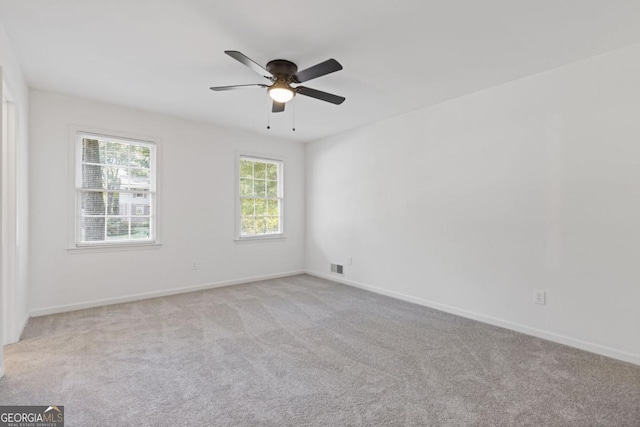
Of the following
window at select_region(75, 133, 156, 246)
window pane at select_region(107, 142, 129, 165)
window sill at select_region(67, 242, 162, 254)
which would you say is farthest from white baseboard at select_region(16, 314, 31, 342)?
window pane at select_region(107, 142, 129, 165)

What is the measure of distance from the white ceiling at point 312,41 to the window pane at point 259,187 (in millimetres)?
1946

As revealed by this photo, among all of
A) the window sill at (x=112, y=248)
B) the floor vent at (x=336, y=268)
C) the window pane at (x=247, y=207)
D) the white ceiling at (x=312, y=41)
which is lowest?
the floor vent at (x=336, y=268)

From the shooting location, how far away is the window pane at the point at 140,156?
4.15 m

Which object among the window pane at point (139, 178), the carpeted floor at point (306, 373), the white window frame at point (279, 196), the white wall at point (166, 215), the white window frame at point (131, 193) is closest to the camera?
the carpeted floor at point (306, 373)

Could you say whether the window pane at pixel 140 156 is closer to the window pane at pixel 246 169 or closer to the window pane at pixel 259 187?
the window pane at pixel 246 169

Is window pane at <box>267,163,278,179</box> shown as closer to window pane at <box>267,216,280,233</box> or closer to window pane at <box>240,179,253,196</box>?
window pane at <box>240,179,253,196</box>

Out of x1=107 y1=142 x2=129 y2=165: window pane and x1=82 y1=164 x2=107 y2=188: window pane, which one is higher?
x1=107 y1=142 x2=129 y2=165: window pane

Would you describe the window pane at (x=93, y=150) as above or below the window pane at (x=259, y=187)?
above

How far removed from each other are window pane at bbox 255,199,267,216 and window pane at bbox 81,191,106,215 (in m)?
2.16

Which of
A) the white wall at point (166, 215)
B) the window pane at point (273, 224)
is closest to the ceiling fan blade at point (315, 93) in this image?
the white wall at point (166, 215)

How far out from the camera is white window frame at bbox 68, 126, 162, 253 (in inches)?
145

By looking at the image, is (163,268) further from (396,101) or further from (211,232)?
(396,101)

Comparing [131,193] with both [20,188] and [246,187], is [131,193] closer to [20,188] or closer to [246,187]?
[20,188]

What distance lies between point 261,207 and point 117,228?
2121 millimetres
